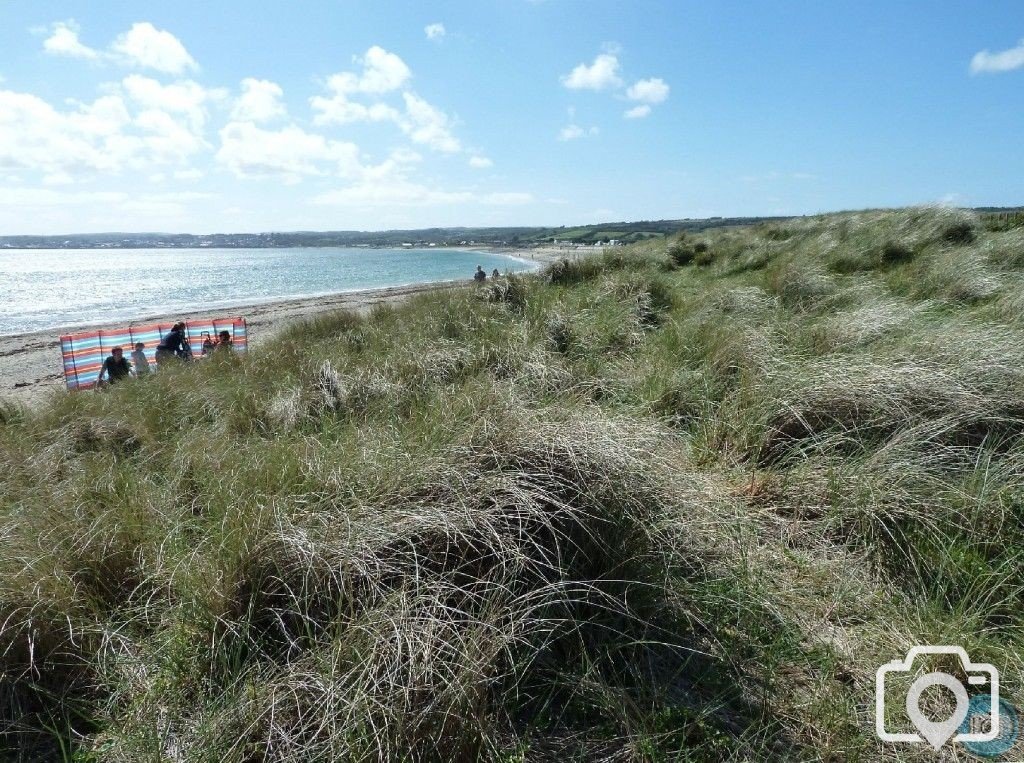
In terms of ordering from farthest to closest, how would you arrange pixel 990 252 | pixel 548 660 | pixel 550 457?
1. pixel 990 252
2. pixel 550 457
3. pixel 548 660

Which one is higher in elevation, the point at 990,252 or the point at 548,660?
the point at 990,252

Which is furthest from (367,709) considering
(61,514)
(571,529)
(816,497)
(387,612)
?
(816,497)

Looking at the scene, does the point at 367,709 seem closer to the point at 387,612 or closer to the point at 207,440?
the point at 387,612

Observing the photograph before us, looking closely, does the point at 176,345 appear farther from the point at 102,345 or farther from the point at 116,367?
the point at 102,345

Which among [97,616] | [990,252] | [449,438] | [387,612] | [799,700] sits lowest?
[799,700]

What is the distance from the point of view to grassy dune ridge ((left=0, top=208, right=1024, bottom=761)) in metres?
1.85

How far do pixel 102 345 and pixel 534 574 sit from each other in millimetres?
15472

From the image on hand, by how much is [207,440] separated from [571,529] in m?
3.29

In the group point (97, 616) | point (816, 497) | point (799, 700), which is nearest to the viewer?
point (799, 700)

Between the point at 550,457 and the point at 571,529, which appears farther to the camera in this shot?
the point at 550,457

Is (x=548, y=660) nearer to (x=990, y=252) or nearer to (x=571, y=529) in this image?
(x=571, y=529)

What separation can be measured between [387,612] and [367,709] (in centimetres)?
34

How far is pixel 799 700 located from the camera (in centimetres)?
194

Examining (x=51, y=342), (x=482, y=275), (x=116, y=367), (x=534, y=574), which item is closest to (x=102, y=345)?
(x=116, y=367)
